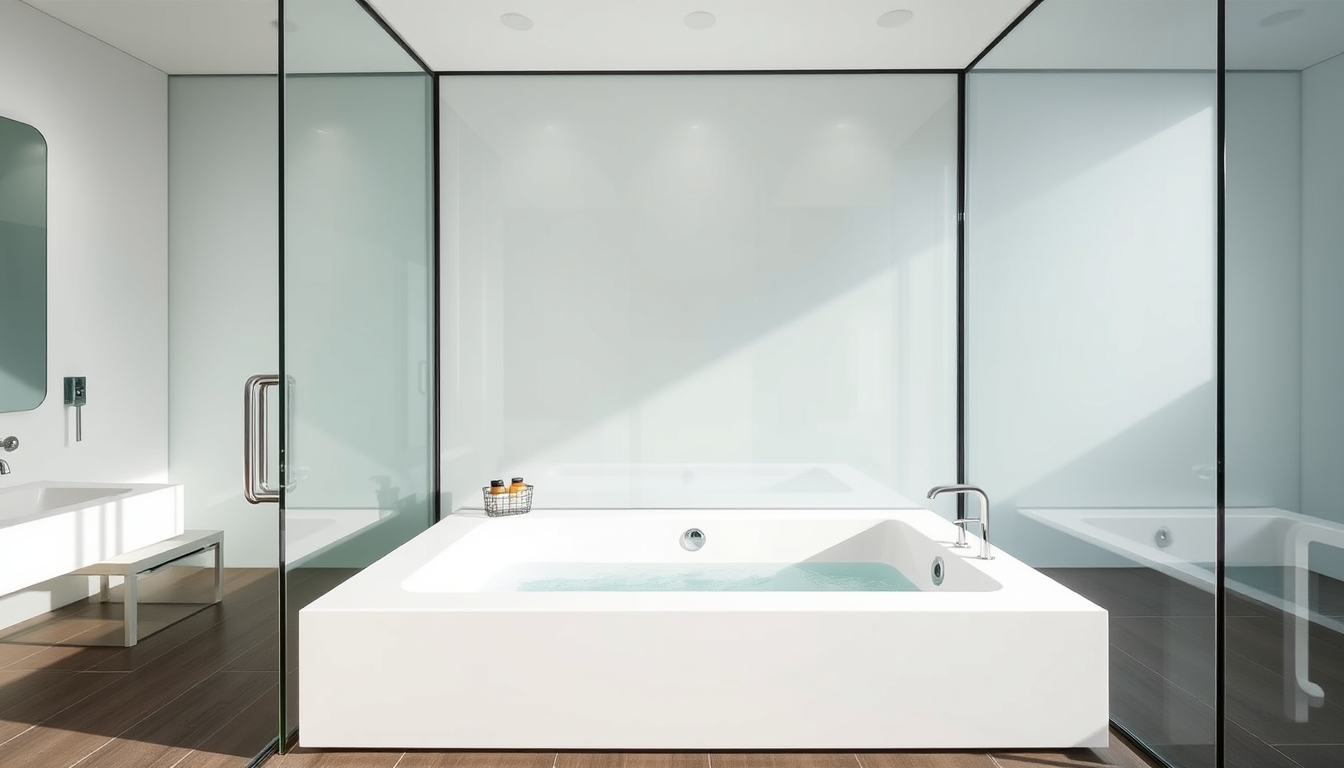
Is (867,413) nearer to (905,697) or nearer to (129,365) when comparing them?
(905,697)

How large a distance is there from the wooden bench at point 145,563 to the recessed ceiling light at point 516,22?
2.51 metres

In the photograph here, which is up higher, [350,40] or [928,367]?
[350,40]

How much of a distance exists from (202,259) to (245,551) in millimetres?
1543

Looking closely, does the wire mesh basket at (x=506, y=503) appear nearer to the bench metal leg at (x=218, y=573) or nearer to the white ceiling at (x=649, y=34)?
the bench metal leg at (x=218, y=573)

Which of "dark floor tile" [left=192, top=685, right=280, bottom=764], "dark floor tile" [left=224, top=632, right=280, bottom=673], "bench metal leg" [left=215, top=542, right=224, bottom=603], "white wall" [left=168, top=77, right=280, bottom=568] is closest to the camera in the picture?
"dark floor tile" [left=192, top=685, right=280, bottom=764]

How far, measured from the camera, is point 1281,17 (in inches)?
68.3

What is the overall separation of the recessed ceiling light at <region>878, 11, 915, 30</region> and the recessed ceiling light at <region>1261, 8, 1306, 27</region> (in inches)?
57.9

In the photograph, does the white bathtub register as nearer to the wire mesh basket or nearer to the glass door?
the glass door

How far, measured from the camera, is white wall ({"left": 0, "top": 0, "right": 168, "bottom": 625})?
11.1 ft

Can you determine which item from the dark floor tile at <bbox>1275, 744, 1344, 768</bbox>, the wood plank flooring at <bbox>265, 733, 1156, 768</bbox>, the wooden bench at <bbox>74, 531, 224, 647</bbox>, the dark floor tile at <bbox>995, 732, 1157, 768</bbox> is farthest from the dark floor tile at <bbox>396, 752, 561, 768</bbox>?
the wooden bench at <bbox>74, 531, 224, 647</bbox>

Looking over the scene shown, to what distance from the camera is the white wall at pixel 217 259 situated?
4211mm

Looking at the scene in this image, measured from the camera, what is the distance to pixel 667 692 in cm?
222

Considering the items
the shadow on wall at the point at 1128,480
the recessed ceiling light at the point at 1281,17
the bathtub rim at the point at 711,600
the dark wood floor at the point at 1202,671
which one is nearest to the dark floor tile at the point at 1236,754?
the dark wood floor at the point at 1202,671

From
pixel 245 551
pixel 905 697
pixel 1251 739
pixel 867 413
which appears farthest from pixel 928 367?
pixel 245 551
